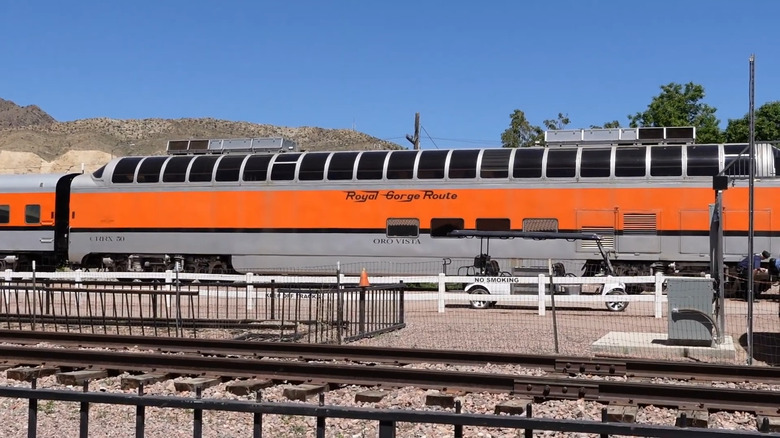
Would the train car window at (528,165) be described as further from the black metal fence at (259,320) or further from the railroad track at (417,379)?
the railroad track at (417,379)

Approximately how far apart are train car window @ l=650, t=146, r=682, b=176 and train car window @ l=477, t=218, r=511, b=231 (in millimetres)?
4197

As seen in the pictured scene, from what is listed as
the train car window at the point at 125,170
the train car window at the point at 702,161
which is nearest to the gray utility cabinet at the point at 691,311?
the train car window at the point at 702,161

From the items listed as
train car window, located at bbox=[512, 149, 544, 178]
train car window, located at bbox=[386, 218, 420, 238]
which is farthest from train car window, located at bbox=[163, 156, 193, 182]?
train car window, located at bbox=[512, 149, 544, 178]

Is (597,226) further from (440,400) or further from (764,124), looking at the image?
(764,124)

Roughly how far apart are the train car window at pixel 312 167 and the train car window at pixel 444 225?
3.91 m

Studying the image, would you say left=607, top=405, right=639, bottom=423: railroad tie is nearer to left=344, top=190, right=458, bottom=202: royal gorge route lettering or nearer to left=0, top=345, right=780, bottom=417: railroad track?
left=0, top=345, right=780, bottom=417: railroad track

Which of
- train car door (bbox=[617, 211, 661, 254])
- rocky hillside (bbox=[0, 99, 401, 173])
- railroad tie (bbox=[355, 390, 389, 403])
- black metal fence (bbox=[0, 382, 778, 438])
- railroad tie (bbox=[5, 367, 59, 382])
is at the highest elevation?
rocky hillside (bbox=[0, 99, 401, 173])

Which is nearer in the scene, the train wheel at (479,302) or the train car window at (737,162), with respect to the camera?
the train wheel at (479,302)

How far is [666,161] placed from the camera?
24328 mm

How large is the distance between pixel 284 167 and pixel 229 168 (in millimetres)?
1894

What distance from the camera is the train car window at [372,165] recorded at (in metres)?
26.7

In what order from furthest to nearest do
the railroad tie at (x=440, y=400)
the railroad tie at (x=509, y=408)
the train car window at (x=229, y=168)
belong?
the train car window at (x=229, y=168)
the railroad tie at (x=440, y=400)
the railroad tie at (x=509, y=408)

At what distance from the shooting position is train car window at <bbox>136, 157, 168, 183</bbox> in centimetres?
2916

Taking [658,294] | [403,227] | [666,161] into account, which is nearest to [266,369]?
[658,294]
